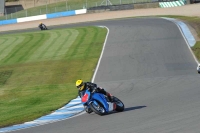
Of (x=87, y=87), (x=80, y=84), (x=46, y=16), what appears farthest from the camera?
(x=46, y=16)

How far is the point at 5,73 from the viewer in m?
30.3

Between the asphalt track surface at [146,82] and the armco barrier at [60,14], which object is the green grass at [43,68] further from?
the armco barrier at [60,14]

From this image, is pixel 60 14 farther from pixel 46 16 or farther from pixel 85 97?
pixel 85 97

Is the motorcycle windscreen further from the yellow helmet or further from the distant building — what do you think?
the distant building

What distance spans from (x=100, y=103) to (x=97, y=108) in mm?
181

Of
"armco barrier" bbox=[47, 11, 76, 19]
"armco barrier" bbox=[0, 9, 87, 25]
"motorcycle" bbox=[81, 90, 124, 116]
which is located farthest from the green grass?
"armco barrier" bbox=[47, 11, 76, 19]

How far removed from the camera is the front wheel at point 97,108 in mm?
14594

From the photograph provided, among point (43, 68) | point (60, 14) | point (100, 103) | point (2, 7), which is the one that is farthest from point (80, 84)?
point (2, 7)

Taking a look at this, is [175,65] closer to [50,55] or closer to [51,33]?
[50,55]

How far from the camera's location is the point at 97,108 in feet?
48.2

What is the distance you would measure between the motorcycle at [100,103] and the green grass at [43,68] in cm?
183

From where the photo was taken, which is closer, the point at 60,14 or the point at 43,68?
the point at 43,68

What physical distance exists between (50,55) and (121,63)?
25.0 feet

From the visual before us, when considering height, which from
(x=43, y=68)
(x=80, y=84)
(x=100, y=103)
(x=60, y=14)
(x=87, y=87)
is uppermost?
(x=80, y=84)
